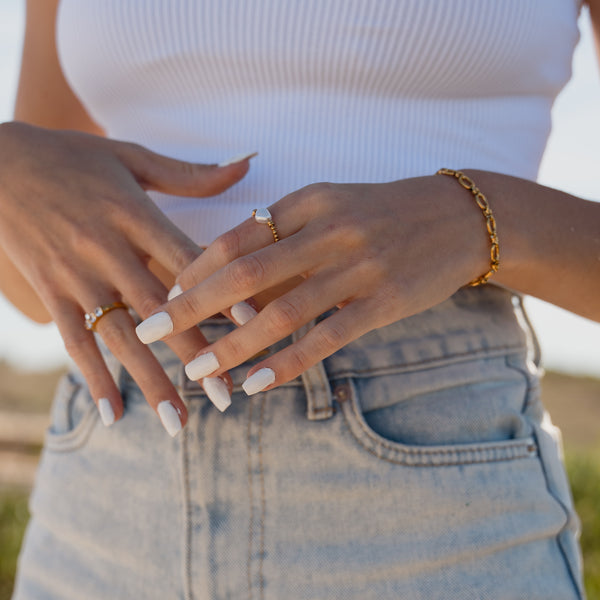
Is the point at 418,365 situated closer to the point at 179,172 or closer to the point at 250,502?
the point at 250,502

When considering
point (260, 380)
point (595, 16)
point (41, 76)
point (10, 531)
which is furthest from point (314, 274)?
point (10, 531)

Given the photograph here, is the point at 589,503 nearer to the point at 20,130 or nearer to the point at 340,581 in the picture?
the point at 340,581

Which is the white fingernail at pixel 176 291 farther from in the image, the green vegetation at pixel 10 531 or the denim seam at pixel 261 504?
the green vegetation at pixel 10 531

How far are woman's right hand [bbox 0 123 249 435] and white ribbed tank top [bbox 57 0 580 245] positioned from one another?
Result: 0.11 metres

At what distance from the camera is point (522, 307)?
1.16m

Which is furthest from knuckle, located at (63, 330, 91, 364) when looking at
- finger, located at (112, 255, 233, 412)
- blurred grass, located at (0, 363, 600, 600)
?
blurred grass, located at (0, 363, 600, 600)

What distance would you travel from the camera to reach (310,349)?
80cm

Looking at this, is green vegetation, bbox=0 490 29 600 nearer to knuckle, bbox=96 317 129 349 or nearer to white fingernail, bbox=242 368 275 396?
knuckle, bbox=96 317 129 349

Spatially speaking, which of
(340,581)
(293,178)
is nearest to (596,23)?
(293,178)

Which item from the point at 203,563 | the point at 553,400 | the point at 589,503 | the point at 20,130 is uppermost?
the point at 20,130

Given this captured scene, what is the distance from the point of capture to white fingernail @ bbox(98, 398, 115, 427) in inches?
A: 38.6

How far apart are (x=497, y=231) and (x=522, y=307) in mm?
294

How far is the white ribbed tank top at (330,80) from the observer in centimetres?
104

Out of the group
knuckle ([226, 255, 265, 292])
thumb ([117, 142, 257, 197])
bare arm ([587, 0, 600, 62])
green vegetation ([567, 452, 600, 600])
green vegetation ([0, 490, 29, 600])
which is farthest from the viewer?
green vegetation ([0, 490, 29, 600])
